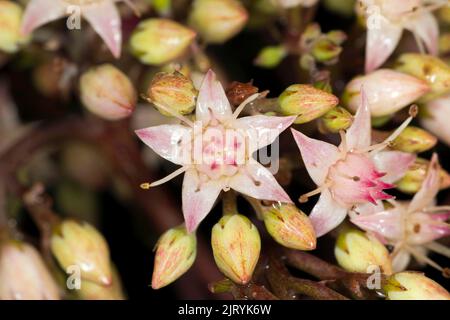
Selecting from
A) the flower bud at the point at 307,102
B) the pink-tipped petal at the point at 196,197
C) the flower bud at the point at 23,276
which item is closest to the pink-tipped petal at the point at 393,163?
the flower bud at the point at 307,102

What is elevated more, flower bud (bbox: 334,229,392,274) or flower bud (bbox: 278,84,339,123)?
flower bud (bbox: 278,84,339,123)

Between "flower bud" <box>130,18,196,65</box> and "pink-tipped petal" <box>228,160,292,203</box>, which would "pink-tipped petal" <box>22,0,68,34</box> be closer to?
"flower bud" <box>130,18,196,65</box>

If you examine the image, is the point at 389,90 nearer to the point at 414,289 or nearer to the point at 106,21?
the point at 414,289

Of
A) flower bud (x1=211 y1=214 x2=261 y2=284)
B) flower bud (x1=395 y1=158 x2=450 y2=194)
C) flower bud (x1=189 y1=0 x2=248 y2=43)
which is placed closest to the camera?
flower bud (x1=211 y1=214 x2=261 y2=284)

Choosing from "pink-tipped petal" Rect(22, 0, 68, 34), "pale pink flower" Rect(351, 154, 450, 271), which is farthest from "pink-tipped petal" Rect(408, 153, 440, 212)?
"pink-tipped petal" Rect(22, 0, 68, 34)

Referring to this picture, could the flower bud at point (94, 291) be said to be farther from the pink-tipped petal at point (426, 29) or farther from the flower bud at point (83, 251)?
the pink-tipped petal at point (426, 29)
